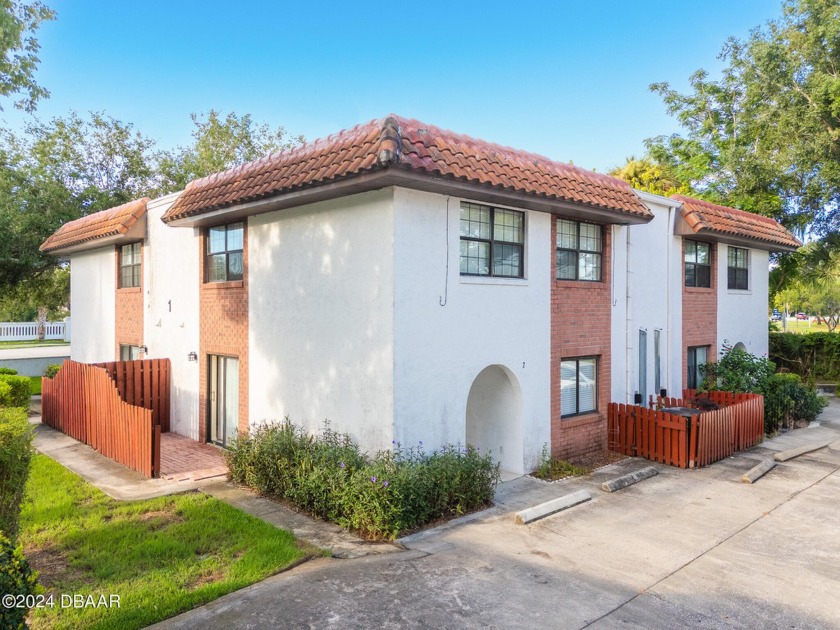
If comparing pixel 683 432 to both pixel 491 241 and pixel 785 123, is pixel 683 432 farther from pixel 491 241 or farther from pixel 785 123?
pixel 785 123

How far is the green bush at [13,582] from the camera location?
3.85 meters

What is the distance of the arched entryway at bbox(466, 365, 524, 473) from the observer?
10234 mm

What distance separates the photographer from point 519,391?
33.2 feet

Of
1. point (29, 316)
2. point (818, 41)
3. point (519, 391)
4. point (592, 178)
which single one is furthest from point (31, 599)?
A: point (29, 316)

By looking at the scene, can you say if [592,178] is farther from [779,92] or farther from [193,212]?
[779,92]

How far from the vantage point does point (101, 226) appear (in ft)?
50.0

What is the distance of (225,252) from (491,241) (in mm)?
5801

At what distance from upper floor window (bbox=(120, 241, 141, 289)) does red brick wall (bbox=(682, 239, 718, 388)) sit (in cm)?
1438

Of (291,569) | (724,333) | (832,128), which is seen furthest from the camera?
(832,128)

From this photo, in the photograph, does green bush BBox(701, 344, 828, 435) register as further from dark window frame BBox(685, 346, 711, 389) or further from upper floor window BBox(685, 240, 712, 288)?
upper floor window BBox(685, 240, 712, 288)

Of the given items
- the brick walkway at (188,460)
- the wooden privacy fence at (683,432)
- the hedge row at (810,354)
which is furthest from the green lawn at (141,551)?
the hedge row at (810,354)

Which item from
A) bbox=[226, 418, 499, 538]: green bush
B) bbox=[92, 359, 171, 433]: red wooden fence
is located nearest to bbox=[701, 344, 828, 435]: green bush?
bbox=[226, 418, 499, 538]: green bush

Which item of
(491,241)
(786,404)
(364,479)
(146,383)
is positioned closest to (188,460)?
(146,383)

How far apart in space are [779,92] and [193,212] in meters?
23.3
